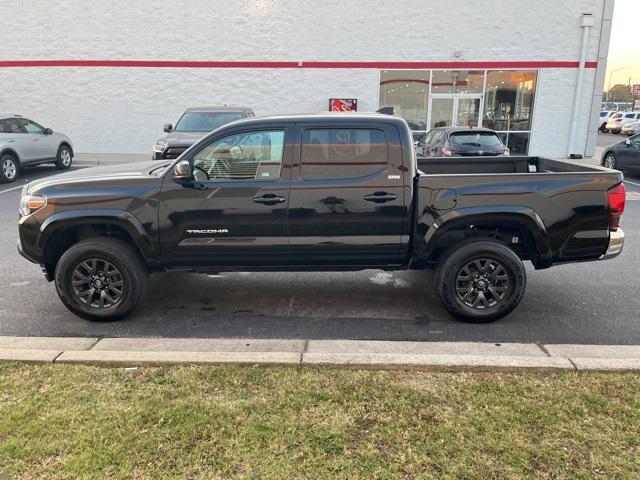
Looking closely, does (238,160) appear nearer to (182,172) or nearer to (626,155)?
(182,172)

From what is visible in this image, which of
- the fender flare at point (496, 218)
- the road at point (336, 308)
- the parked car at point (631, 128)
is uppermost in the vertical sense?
the parked car at point (631, 128)

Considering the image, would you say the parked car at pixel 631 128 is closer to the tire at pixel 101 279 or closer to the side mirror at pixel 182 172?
the side mirror at pixel 182 172

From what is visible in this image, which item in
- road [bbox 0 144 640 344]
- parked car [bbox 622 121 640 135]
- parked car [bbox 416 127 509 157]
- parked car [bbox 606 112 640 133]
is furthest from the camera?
parked car [bbox 606 112 640 133]

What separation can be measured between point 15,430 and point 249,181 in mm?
2463

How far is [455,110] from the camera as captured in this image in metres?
16.8

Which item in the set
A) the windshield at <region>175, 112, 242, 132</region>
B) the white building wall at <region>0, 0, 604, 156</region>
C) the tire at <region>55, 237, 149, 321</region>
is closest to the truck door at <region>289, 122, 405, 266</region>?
the tire at <region>55, 237, 149, 321</region>

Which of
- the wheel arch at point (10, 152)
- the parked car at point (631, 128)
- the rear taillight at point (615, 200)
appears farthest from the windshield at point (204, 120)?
the parked car at point (631, 128)

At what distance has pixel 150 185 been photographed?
4.24 meters

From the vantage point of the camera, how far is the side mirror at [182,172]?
4133mm

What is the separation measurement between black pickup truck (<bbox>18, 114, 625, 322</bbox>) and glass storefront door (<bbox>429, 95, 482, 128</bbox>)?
43.2ft

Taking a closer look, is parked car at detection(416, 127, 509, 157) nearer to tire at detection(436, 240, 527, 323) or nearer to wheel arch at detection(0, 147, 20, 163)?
tire at detection(436, 240, 527, 323)

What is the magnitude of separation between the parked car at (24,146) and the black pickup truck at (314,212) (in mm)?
9510

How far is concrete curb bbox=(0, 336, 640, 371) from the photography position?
3.46m

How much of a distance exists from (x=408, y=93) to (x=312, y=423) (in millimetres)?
15385
